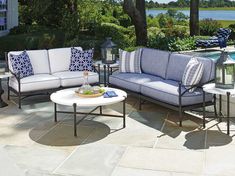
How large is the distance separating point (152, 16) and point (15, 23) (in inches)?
451

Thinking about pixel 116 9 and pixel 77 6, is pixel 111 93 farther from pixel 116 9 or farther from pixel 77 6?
pixel 116 9

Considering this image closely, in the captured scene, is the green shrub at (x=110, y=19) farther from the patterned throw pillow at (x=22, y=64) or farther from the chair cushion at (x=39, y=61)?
the patterned throw pillow at (x=22, y=64)

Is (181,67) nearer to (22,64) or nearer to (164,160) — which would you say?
(164,160)

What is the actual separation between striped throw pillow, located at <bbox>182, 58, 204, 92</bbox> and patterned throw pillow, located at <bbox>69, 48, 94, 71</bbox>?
239cm

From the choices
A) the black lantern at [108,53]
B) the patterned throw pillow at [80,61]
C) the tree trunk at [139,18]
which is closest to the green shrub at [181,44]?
the tree trunk at [139,18]

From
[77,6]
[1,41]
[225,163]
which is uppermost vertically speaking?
[77,6]

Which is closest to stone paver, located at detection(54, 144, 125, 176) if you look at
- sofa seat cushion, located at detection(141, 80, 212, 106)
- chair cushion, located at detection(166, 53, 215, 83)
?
sofa seat cushion, located at detection(141, 80, 212, 106)

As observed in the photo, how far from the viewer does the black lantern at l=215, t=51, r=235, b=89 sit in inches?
202

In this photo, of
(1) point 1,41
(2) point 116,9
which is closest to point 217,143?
(1) point 1,41

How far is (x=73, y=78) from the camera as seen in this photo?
23.0 ft

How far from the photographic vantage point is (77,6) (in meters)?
15.1

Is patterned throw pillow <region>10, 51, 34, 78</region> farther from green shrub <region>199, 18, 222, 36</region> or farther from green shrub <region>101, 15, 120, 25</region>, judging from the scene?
green shrub <region>199, 18, 222, 36</region>

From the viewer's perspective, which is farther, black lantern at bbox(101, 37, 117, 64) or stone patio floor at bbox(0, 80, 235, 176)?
black lantern at bbox(101, 37, 117, 64)

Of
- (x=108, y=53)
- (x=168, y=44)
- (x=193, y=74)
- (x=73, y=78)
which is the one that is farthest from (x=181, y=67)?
(x=168, y=44)
